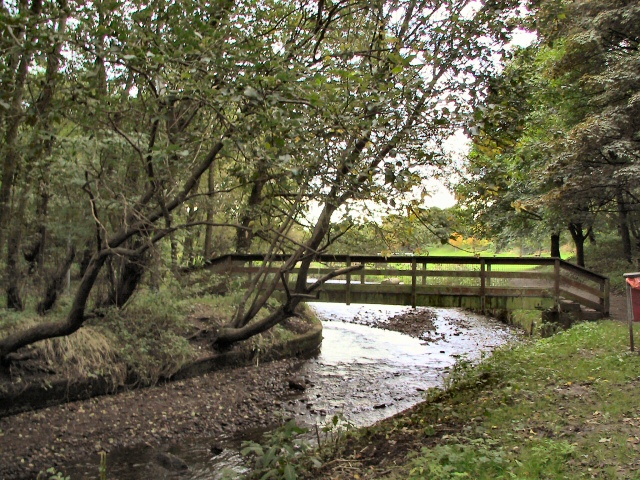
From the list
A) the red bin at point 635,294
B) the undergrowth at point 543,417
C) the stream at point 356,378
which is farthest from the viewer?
the red bin at point 635,294

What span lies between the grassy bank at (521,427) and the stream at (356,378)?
145 cm

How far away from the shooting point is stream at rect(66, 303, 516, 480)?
6398 millimetres

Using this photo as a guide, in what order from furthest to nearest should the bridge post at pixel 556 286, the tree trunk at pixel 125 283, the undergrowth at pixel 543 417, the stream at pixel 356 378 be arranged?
the bridge post at pixel 556 286 < the tree trunk at pixel 125 283 < the stream at pixel 356 378 < the undergrowth at pixel 543 417

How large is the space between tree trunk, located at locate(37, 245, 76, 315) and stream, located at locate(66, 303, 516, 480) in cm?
328

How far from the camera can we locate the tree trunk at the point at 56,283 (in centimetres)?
873

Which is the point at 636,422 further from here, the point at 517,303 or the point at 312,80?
the point at 517,303

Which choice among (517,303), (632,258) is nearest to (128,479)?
(517,303)

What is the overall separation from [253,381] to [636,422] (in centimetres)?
656

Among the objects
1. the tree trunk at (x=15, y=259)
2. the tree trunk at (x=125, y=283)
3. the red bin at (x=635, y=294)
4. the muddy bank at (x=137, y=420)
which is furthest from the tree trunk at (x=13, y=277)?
the red bin at (x=635, y=294)

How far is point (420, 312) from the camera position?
19.6 meters

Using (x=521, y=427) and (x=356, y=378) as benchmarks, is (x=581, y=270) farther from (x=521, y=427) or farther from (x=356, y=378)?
(x=521, y=427)

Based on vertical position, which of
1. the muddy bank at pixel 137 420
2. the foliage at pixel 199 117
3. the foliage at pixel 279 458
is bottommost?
the muddy bank at pixel 137 420

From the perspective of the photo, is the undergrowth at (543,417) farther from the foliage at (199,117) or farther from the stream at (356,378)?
the foliage at (199,117)

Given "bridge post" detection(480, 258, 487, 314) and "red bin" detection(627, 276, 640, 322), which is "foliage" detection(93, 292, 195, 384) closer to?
"bridge post" detection(480, 258, 487, 314)
